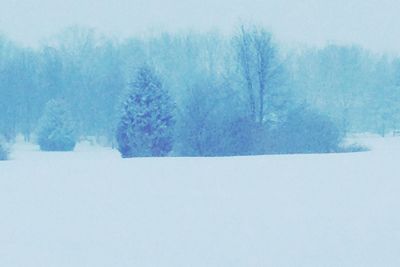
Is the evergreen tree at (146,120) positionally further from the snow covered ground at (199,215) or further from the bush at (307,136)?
the snow covered ground at (199,215)

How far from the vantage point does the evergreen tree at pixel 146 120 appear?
26.6 metres

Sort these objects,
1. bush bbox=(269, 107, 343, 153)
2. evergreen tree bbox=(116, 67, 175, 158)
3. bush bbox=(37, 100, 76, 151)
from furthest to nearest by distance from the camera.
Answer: bush bbox=(37, 100, 76, 151) < evergreen tree bbox=(116, 67, 175, 158) < bush bbox=(269, 107, 343, 153)

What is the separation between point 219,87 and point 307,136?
218 inches

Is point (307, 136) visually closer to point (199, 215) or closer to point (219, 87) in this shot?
point (219, 87)

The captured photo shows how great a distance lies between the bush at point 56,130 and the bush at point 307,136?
57.3 feet

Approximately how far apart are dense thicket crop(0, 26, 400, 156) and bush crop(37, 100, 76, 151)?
132 inches

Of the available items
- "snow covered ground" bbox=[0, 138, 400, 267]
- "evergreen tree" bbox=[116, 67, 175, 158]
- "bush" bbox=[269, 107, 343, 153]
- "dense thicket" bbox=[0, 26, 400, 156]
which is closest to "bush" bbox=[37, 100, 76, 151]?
"dense thicket" bbox=[0, 26, 400, 156]

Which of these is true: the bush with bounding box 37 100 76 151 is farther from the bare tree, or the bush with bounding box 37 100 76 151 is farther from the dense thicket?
the bare tree

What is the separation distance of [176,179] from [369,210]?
131 inches

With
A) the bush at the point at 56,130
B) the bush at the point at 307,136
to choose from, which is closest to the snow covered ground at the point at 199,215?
the bush at the point at 307,136

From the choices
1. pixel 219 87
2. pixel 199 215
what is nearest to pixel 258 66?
pixel 219 87

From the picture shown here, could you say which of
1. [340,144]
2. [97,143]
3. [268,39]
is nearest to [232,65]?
[97,143]

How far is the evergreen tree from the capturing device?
1048 inches

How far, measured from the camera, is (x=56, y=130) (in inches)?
1522
